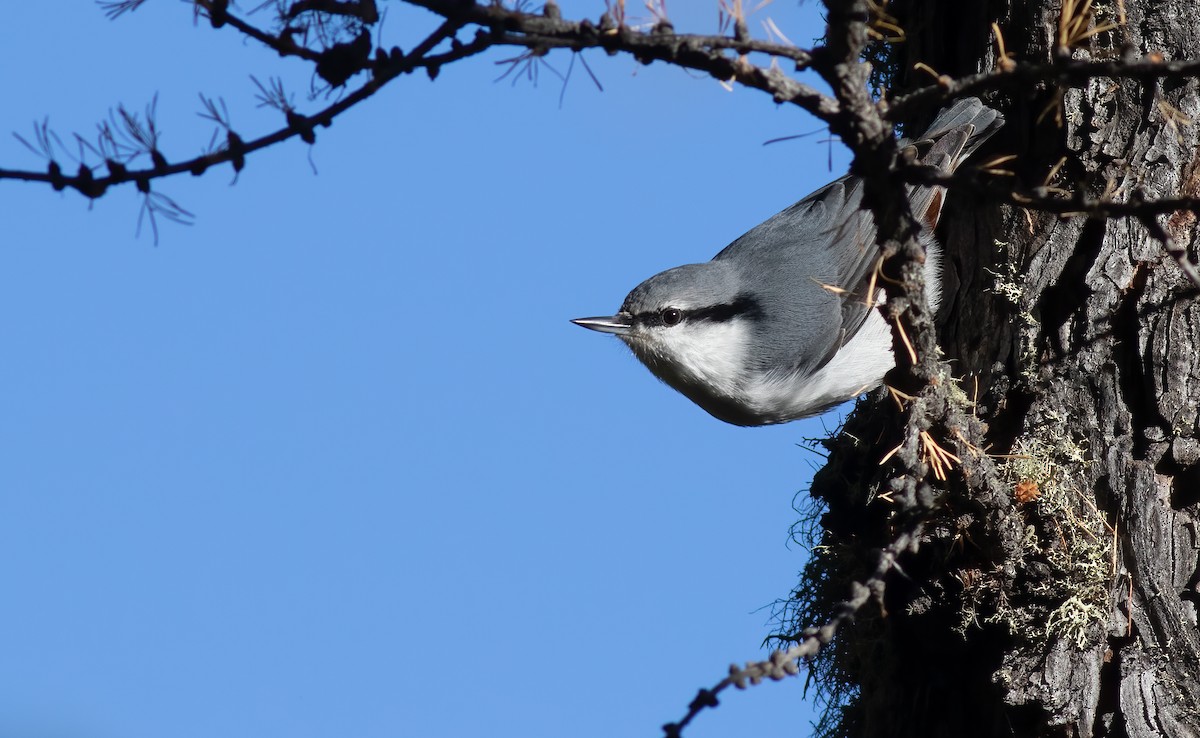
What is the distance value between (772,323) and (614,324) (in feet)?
1.74

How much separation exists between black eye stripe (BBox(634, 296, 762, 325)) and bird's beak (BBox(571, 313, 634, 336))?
35 mm

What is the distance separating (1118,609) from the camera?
2482 millimetres

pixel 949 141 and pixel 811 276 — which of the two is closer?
pixel 949 141

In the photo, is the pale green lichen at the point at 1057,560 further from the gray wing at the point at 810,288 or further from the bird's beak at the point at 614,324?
the bird's beak at the point at 614,324

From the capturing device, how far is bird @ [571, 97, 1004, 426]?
3.61 m

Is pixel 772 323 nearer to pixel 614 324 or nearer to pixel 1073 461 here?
pixel 614 324

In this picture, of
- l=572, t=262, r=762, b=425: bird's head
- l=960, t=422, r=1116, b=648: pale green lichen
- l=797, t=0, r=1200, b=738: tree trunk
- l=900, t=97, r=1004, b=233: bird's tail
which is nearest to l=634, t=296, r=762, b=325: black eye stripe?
l=572, t=262, r=762, b=425: bird's head

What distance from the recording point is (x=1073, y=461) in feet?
8.48

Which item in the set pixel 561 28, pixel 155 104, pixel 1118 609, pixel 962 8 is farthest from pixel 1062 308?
pixel 155 104

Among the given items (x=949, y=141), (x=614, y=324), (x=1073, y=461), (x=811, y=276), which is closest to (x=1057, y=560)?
(x=1073, y=461)

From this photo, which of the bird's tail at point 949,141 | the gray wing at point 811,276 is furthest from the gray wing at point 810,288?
the bird's tail at point 949,141

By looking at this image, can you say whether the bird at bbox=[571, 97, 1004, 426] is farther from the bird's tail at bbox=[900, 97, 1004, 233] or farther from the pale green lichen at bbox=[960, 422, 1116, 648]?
the pale green lichen at bbox=[960, 422, 1116, 648]

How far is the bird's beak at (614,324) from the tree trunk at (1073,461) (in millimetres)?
1177

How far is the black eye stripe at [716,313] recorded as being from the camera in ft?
12.3
